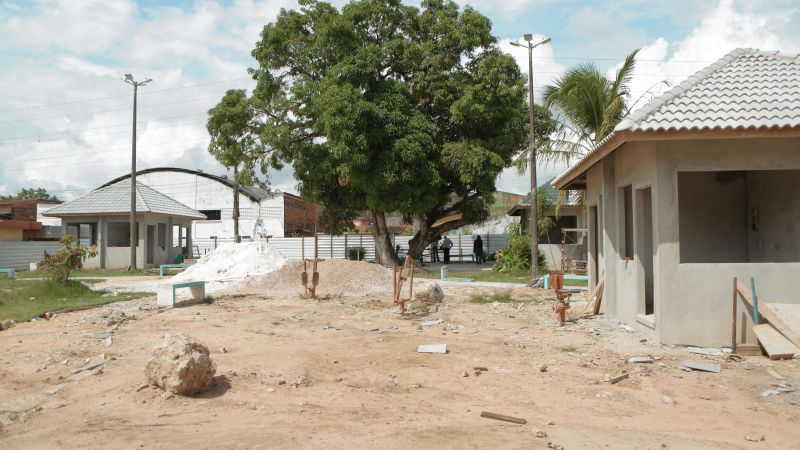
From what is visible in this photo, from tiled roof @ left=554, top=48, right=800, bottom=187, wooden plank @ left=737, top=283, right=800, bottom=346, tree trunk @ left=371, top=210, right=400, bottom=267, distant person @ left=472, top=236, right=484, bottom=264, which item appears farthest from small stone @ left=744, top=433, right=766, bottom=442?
distant person @ left=472, top=236, right=484, bottom=264

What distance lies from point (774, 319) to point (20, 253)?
107 feet

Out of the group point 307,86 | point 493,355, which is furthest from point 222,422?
point 307,86

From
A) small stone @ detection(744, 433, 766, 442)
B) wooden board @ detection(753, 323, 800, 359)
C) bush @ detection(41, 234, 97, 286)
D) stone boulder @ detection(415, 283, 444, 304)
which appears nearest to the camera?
small stone @ detection(744, 433, 766, 442)

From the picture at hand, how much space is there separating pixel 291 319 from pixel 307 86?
636 inches

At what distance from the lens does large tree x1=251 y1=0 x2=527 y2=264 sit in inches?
985

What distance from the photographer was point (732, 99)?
9352mm

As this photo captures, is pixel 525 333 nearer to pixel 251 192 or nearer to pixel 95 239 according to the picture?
pixel 95 239

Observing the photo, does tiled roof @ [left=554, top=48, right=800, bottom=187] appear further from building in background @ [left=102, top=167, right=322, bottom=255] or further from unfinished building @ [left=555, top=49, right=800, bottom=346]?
building in background @ [left=102, top=167, right=322, bottom=255]

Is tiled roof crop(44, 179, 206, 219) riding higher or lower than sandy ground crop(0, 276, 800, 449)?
higher

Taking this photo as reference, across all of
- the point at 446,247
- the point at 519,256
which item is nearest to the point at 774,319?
the point at 519,256

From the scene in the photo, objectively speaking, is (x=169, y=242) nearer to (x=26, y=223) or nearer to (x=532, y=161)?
(x=26, y=223)

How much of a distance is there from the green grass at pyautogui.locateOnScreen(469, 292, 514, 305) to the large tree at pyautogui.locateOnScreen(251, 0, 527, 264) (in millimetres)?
9159

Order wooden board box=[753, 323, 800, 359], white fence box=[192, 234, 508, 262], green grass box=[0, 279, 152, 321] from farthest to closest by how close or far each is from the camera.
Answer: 1. white fence box=[192, 234, 508, 262]
2. green grass box=[0, 279, 152, 321]
3. wooden board box=[753, 323, 800, 359]

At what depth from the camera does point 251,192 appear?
48812 mm
